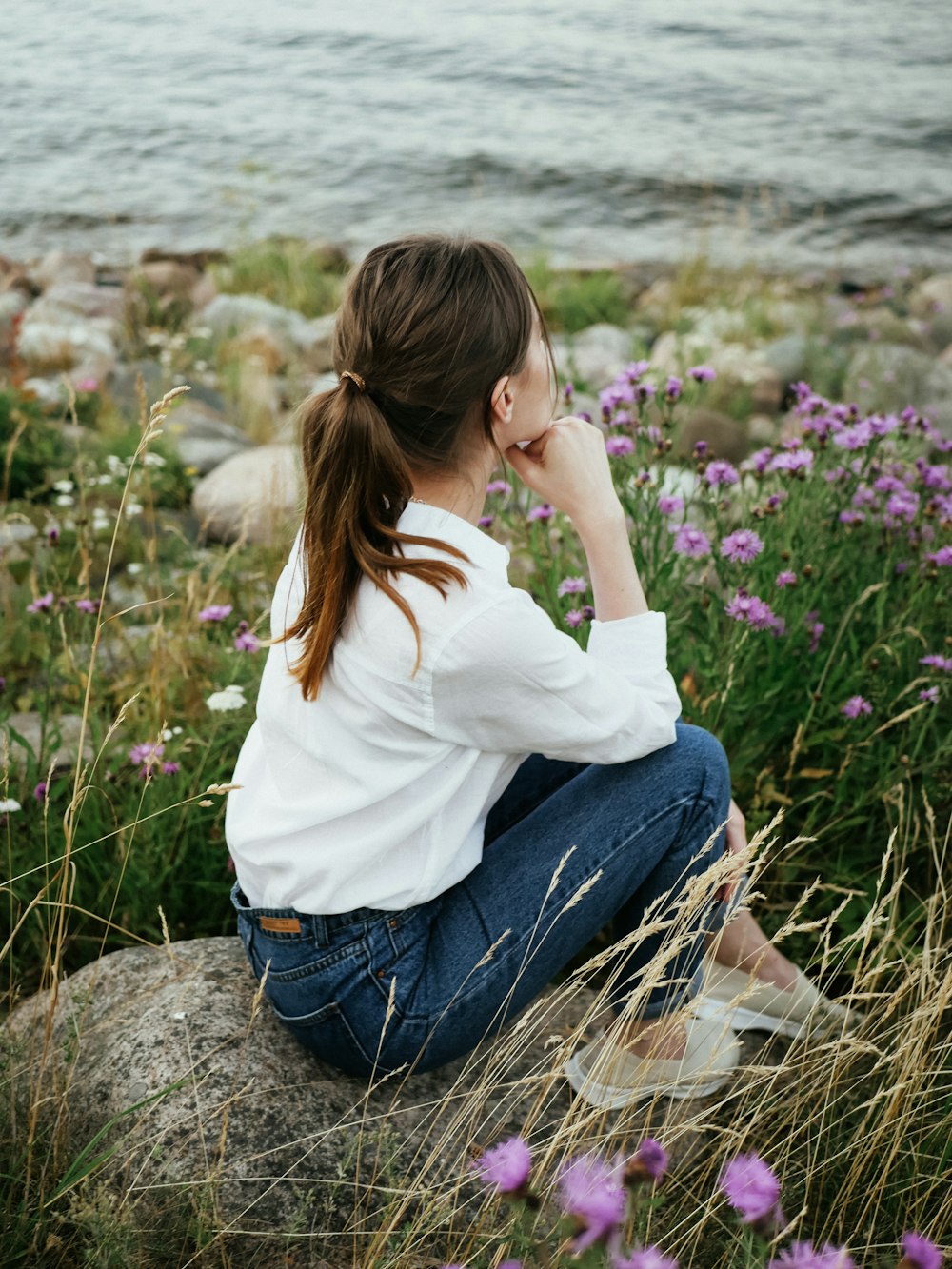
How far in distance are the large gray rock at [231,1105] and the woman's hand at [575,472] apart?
77cm

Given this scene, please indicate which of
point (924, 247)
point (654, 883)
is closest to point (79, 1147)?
point (654, 883)

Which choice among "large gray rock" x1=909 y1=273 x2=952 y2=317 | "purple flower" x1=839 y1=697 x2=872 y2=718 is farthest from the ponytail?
"large gray rock" x1=909 y1=273 x2=952 y2=317

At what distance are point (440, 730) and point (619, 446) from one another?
3.52 ft

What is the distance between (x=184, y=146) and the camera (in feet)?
45.5

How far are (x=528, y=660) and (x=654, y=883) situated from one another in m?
0.54

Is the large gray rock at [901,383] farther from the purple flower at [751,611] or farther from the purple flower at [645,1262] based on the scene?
Result: the purple flower at [645,1262]

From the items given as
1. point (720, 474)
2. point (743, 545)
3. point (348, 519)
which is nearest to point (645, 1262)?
point (348, 519)

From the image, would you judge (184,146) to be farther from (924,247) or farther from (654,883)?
(654,883)

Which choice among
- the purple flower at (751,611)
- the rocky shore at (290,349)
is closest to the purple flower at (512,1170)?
the purple flower at (751,611)

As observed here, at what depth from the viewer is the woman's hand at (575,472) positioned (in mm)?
1875

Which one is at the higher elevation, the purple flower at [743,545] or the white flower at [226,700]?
the purple flower at [743,545]

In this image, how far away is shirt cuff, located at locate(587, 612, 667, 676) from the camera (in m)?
1.80

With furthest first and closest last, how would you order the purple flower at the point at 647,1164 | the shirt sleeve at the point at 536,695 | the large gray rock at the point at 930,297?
the large gray rock at the point at 930,297
the shirt sleeve at the point at 536,695
the purple flower at the point at 647,1164

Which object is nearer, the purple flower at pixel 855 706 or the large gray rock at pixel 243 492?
the purple flower at pixel 855 706
